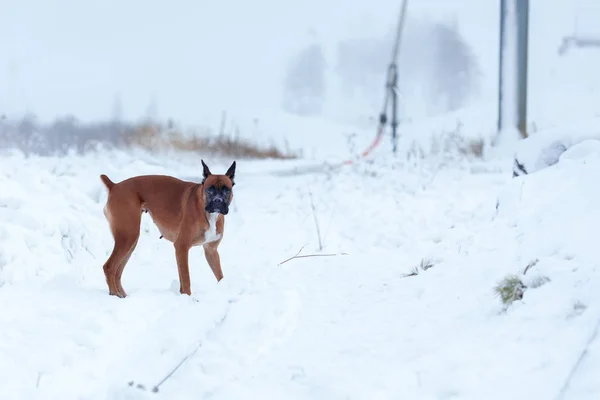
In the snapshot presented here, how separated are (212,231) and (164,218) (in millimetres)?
442

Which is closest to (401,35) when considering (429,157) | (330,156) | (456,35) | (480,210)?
(330,156)

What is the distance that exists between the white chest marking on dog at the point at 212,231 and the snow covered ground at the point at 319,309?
0.40 metres

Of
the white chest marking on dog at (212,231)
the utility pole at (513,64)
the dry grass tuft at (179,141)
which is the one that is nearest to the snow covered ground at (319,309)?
the white chest marking on dog at (212,231)

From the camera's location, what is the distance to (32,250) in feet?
19.4

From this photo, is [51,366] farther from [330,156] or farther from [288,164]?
[330,156]

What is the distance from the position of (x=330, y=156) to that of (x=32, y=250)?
1243 cm

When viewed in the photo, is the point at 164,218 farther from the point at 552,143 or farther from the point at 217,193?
the point at 552,143

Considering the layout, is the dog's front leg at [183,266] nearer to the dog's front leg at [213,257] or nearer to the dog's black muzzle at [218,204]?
the dog's front leg at [213,257]

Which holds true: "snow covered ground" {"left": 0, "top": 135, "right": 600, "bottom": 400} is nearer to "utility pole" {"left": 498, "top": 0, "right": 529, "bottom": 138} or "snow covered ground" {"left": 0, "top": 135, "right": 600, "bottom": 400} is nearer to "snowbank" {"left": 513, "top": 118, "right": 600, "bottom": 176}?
"snowbank" {"left": 513, "top": 118, "right": 600, "bottom": 176}

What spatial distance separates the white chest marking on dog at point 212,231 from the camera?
5098 millimetres

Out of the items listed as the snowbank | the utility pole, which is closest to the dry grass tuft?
the utility pole

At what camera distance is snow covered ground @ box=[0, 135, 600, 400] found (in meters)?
3.26

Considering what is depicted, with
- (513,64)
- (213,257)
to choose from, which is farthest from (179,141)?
(213,257)

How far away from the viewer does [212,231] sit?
516 centimetres
